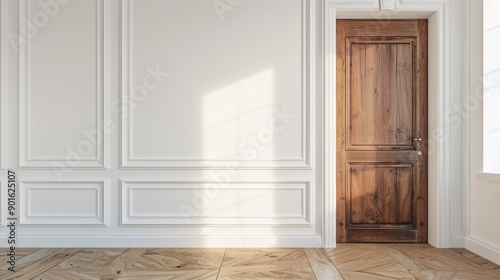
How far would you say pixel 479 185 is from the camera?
13.8ft

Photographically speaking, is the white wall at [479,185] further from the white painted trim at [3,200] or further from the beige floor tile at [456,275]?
the white painted trim at [3,200]

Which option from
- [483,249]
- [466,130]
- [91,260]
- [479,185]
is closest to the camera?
[91,260]

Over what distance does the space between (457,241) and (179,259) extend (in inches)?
95.0

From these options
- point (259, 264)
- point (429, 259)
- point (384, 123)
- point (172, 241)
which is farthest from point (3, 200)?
point (429, 259)

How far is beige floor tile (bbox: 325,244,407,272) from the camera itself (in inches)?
146

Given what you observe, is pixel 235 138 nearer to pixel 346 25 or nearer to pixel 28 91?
pixel 346 25

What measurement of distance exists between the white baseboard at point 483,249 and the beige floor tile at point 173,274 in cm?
213

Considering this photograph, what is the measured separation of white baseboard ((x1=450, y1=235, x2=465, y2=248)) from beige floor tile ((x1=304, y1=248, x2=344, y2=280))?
1.16 m

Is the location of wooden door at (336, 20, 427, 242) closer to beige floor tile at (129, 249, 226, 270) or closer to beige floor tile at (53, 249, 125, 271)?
beige floor tile at (129, 249, 226, 270)

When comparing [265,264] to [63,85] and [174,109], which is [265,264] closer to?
[174,109]

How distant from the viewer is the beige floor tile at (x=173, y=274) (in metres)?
3.41

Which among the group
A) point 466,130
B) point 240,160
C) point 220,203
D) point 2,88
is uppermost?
point 2,88

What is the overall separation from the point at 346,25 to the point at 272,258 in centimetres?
219

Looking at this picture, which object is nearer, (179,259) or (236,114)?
(179,259)
